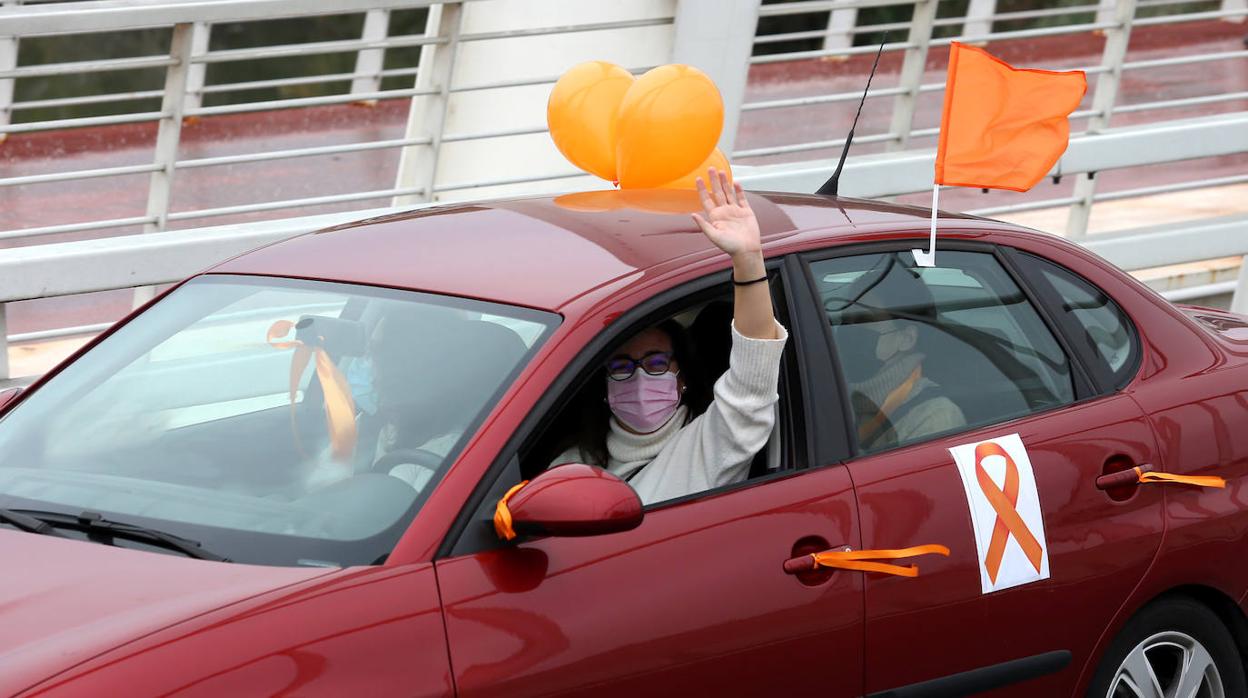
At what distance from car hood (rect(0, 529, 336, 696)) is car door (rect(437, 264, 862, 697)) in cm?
32

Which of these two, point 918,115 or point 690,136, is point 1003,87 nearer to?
point 690,136

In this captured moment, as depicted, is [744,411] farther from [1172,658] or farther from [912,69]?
[912,69]

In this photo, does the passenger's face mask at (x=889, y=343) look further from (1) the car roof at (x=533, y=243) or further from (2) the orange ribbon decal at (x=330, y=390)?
(2) the orange ribbon decal at (x=330, y=390)

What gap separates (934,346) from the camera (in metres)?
4.16


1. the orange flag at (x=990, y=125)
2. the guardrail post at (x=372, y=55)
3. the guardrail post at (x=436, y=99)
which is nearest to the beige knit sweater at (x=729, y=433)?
the orange flag at (x=990, y=125)

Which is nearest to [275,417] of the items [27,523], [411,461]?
[411,461]

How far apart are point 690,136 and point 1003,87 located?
108 cm

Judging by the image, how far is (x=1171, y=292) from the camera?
9.80m

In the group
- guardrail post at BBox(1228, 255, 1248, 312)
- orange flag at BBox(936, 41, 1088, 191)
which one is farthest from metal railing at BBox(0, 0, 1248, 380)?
orange flag at BBox(936, 41, 1088, 191)

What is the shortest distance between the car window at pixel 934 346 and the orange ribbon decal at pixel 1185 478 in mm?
247

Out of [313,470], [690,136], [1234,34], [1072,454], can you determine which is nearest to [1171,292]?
[690,136]

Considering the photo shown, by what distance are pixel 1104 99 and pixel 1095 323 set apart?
19.3 ft

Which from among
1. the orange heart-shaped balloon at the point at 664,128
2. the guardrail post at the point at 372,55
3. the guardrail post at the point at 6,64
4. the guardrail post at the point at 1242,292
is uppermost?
the guardrail post at the point at 372,55

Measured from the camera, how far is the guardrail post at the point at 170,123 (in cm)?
714
